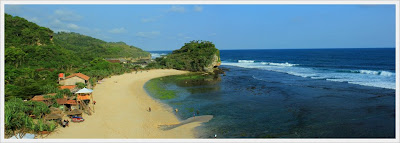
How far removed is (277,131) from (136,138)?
12.3 m

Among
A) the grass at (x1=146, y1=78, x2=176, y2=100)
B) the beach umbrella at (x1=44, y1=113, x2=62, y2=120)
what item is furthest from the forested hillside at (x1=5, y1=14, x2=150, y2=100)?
the grass at (x1=146, y1=78, x2=176, y2=100)

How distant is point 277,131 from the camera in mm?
20906

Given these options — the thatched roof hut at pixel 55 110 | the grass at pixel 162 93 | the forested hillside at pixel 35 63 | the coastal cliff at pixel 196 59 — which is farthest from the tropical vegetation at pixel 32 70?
the coastal cliff at pixel 196 59

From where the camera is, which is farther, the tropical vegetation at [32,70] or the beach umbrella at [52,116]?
the beach umbrella at [52,116]

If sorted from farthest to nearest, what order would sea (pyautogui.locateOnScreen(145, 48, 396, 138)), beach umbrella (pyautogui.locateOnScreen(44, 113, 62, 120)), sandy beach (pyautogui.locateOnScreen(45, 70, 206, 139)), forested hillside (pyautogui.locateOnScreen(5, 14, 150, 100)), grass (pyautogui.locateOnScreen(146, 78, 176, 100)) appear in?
grass (pyautogui.locateOnScreen(146, 78, 176, 100)), forested hillside (pyautogui.locateOnScreen(5, 14, 150, 100)), beach umbrella (pyautogui.locateOnScreen(44, 113, 62, 120)), sea (pyautogui.locateOnScreen(145, 48, 396, 138)), sandy beach (pyautogui.locateOnScreen(45, 70, 206, 139))

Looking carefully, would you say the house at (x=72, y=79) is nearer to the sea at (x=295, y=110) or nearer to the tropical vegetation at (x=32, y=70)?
the tropical vegetation at (x=32, y=70)

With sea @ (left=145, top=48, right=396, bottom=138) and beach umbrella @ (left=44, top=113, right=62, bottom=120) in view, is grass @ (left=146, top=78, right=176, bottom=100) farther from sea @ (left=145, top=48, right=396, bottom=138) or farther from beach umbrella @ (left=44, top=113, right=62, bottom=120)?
beach umbrella @ (left=44, top=113, right=62, bottom=120)

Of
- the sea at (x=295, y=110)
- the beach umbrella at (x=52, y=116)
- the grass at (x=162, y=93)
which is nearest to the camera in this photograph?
the sea at (x=295, y=110)

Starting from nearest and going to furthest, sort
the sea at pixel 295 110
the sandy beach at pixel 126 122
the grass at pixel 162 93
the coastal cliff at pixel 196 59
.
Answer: the sandy beach at pixel 126 122 → the sea at pixel 295 110 → the grass at pixel 162 93 → the coastal cliff at pixel 196 59

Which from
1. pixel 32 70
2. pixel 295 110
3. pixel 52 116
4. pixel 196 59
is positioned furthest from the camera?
pixel 196 59

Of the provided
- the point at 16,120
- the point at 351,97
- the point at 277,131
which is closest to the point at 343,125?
the point at 277,131

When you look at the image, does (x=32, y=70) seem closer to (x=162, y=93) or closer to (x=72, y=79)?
(x=72, y=79)

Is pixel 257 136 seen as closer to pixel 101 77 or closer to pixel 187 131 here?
pixel 187 131

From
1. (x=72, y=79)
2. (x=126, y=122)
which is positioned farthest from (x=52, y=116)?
(x=72, y=79)
